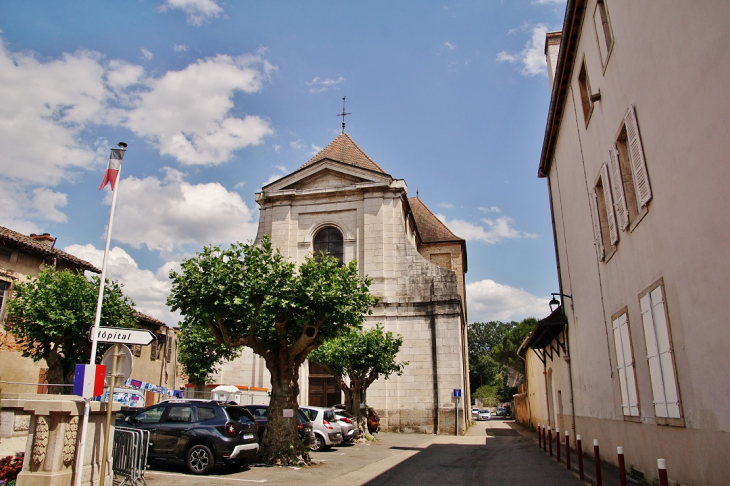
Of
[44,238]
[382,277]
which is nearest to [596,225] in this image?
[382,277]

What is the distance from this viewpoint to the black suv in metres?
11.3

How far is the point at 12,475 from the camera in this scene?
24.6 ft

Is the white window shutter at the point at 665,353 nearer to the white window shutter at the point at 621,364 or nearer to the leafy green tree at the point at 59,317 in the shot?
the white window shutter at the point at 621,364

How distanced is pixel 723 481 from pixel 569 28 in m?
10.2

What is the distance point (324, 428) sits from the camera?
56.3 ft

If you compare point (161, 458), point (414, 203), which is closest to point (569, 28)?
point (161, 458)

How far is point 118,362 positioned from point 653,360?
28.4 ft

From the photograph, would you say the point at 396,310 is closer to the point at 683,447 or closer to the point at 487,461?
the point at 487,461

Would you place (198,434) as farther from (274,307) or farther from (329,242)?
(329,242)

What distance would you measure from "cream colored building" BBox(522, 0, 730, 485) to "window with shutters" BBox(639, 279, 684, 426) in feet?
0.10

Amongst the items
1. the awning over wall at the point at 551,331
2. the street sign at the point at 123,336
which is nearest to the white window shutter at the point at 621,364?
the awning over wall at the point at 551,331

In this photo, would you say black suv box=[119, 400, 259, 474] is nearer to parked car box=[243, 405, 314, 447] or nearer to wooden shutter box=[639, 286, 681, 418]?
parked car box=[243, 405, 314, 447]

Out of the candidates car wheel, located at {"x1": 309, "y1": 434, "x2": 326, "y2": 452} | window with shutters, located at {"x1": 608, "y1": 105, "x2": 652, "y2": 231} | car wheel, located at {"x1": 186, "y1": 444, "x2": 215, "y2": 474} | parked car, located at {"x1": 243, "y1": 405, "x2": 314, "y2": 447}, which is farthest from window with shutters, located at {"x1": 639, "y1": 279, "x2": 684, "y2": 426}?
car wheel, located at {"x1": 309, "y1": 434, "x2": 326, "y2": 452}

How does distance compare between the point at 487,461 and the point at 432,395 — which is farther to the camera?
the point at 432,395
